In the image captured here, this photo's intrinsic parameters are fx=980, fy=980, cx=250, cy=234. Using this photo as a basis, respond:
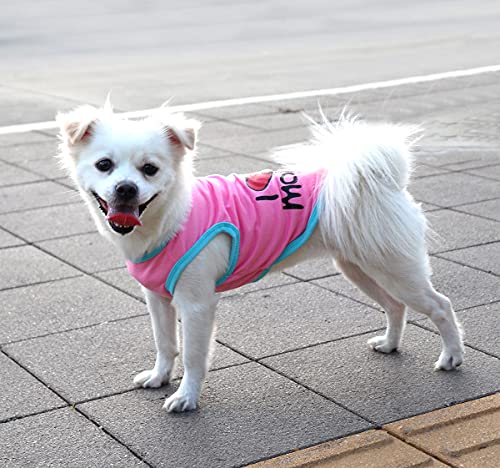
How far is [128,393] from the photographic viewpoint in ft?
16.0

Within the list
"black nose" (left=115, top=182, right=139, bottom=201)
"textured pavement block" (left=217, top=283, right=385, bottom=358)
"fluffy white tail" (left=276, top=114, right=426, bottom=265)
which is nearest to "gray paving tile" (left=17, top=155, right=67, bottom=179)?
"textured pavement block" (left=217, top=283, right=385, bottom=358)

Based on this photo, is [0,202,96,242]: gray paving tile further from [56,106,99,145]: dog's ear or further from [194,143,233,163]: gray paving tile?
[56,106,99,145]: dog's ear

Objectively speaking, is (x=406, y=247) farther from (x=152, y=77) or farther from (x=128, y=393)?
(x=152, y=77)

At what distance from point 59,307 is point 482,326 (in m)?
2.54

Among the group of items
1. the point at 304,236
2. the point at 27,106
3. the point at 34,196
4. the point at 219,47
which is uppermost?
the point at 304,236

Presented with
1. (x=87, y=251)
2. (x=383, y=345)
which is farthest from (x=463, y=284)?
(x=87, y=251)

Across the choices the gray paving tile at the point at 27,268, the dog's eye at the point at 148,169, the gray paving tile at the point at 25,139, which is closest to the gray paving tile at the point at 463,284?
the dog's eye at the point at 148,169

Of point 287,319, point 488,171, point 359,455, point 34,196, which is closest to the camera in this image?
point 359,455

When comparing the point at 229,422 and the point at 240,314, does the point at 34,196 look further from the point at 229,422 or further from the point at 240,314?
the point at 229,422

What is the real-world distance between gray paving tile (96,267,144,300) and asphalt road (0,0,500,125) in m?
5.70

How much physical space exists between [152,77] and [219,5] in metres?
13.0

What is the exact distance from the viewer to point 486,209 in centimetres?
774

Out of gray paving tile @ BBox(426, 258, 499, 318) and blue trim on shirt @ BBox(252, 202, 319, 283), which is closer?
blue trim on shirt @ BBox(252, 202, 319, 283)

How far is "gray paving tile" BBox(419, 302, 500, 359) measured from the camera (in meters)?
5.24
